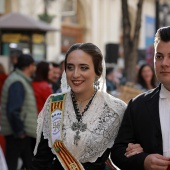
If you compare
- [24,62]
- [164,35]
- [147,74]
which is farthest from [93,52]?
[147,74]

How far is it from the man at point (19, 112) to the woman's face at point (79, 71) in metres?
3.68

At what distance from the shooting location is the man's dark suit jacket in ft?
11.3

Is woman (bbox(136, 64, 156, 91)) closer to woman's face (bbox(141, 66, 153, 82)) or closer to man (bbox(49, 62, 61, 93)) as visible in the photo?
woman's face (bbox(141, 66, 153, 82))

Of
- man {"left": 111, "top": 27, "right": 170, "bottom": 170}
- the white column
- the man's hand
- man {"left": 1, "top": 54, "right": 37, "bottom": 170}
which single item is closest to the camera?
the man's hand

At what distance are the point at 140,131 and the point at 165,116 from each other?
17 centimetres

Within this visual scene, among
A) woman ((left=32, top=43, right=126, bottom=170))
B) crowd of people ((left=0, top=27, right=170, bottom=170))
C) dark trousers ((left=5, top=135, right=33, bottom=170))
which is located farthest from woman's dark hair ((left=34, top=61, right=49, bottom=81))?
woman ((left=32, top=43, right=126, bottom=170))

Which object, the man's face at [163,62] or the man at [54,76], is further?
the man at [54,76]

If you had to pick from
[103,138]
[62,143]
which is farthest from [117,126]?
[62,143]

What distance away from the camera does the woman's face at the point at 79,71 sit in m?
4.08

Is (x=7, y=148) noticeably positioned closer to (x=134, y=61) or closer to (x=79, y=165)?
(x=79, y=165)

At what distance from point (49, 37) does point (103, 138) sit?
28300 millimetres

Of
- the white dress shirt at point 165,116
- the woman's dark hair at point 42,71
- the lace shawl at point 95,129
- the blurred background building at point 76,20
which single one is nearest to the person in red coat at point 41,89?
the woman's dark hair at point 42,71

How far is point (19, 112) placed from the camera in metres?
7.84

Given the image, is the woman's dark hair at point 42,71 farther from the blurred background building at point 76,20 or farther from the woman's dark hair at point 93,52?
the blurred background building at point 76,20
